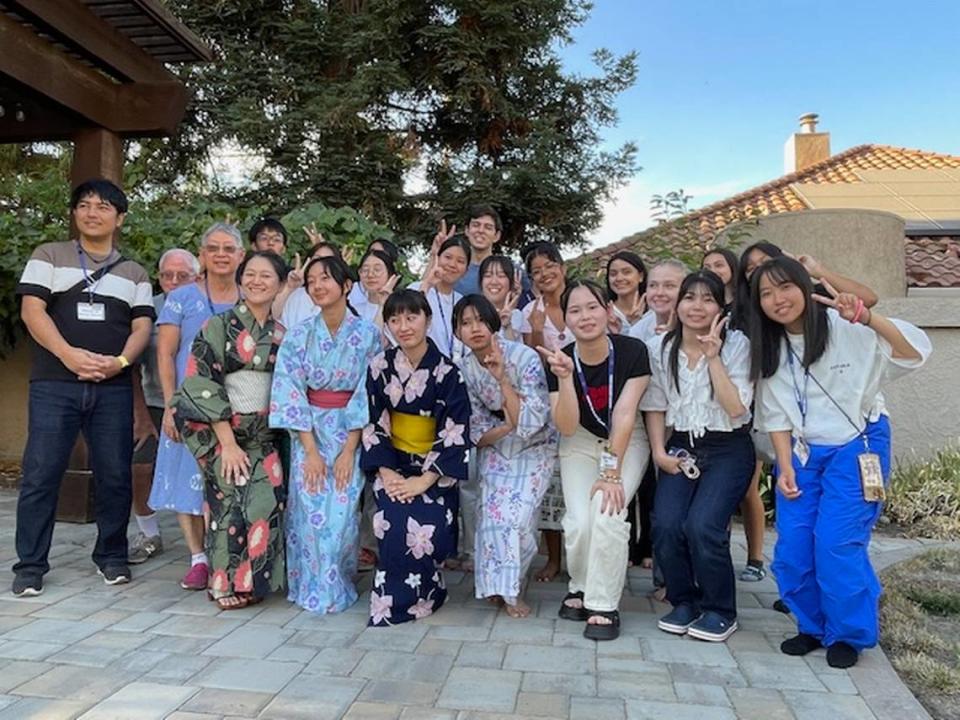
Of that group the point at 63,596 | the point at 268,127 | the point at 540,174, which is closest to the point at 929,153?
the point at 540,174

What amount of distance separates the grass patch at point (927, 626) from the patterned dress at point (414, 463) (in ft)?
6.52

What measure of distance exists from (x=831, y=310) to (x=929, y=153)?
42.7ft

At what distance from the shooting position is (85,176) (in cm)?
517

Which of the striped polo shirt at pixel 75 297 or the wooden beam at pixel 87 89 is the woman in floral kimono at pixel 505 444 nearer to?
the striped polo shirt at pixel 75 297

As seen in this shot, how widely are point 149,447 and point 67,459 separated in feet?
2.88

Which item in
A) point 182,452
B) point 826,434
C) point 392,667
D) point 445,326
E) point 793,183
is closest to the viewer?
point 392,667

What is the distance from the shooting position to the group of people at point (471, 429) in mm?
3160

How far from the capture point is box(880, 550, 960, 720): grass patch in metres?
2.85

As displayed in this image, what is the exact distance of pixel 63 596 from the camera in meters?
3.75

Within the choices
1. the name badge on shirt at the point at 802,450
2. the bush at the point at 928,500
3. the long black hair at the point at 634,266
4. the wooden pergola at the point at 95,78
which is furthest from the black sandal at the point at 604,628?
the wooden pergola at the point at 95,78

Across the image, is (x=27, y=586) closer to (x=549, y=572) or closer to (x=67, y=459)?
(x=67, y=459)

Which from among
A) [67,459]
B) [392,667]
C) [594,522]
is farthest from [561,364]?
[67,459]

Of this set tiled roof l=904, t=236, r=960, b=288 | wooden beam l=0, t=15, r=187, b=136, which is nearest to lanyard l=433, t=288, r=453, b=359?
wooden beam l=0, t=15, r=187, b=136

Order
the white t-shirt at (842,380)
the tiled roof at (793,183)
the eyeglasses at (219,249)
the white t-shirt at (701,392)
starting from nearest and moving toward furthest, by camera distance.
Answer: the white t-shirt at (842,380) < the white t-shirt at (701,392) < the eyeglasses at (219,249) < the tiled roof at (793,183)
